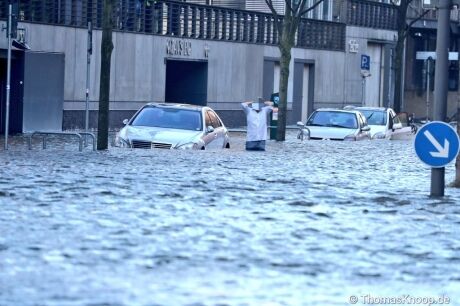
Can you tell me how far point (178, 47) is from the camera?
4850cm

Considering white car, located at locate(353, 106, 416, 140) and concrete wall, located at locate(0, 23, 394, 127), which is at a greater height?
concrete wall, located at locate(0, 23, 394, 127)

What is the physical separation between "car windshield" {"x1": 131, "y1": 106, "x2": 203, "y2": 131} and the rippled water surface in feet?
19.4

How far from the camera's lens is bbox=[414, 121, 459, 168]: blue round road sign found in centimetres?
1739

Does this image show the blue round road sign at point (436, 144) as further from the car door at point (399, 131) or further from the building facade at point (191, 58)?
the car door at point (399, 131)

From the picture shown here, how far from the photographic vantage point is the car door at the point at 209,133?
2965 centimetres

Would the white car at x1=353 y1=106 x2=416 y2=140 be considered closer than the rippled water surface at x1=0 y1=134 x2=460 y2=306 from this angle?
No

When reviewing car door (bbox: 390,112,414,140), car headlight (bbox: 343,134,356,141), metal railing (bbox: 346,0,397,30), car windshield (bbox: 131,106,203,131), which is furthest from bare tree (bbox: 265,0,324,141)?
metal railing (bbox: 346,0,397,30)

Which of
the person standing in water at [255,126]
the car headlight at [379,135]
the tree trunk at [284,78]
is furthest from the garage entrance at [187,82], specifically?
the person standing in water at [255,126]

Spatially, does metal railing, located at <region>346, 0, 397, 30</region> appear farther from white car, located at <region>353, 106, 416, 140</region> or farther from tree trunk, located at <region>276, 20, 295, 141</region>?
tree trunk, located at <region>276, 20, 295, 141</region>

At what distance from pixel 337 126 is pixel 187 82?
39.2ft

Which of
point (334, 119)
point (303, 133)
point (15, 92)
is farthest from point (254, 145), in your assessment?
point (15, 92)

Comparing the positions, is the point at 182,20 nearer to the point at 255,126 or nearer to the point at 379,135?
the point at 379,135

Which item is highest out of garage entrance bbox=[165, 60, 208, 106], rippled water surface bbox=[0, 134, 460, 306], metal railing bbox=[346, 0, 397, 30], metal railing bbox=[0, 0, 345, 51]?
metal railing bbox=[346, 0, 397, 30]

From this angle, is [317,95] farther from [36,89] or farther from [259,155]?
[259,155]
